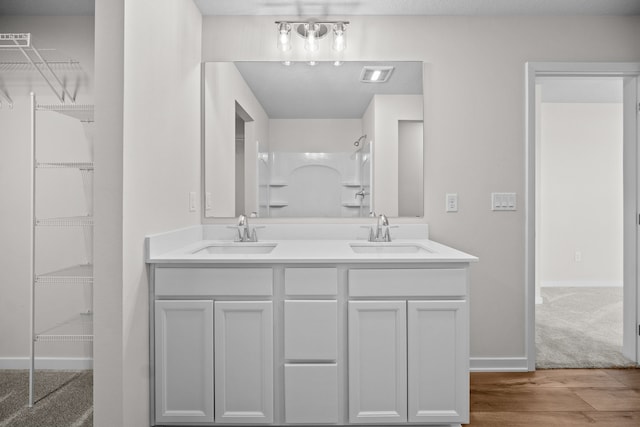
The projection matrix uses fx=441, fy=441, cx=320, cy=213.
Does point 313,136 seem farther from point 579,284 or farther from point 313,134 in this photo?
point 579,284

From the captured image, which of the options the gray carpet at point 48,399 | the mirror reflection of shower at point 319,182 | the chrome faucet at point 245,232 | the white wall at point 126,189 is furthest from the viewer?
the mirror reflection of shower at point 319,182

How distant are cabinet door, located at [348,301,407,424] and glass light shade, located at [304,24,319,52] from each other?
1.61m

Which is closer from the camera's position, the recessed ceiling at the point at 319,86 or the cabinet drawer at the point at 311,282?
the cabinet drawer at the point at 311,282

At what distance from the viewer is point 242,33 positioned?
275 cm

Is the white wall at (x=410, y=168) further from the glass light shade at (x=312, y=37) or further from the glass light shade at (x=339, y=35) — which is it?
the glass light shade at (x=312, y=37)

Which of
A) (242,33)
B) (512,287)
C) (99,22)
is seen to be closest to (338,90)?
(242,33)

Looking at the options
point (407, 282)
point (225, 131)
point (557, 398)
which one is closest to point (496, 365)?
point (557, 398)

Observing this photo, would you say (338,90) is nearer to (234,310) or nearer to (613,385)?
(234,310)

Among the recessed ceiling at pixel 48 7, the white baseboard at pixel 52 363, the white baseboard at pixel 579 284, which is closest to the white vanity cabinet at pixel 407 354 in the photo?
the white baseboard at pixel 52 363

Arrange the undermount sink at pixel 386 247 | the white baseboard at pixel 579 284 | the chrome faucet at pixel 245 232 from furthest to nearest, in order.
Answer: the white baseboard at pixel 579 284 < the chrome faucet at pixel 245 232 < the undermount sink at pixel 386 247

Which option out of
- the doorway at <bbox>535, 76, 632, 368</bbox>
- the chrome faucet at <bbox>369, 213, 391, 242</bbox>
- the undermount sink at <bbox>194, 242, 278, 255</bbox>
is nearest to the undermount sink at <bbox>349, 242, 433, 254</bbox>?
the chrome faucet at <bbox>369, 213, 391, 242</bbox>

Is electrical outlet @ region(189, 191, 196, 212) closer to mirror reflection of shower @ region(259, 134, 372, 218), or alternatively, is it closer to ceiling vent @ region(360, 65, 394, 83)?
mirror reflection of shower @ region(259, 134, 372, 218)

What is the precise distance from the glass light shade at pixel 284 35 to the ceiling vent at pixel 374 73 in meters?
0.49

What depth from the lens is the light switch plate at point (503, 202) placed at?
108 inches
